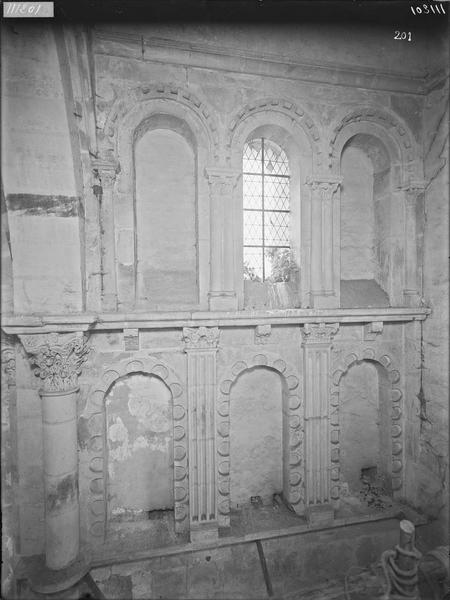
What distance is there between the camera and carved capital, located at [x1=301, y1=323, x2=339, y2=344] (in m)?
5.24

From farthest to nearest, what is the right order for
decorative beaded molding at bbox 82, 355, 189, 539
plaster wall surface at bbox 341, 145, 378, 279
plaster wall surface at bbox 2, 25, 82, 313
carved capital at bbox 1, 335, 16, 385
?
plaster wall surface at bbox 341, 145, 378, 279 → decorative beaded molding at bbox 82, 355, 189, 539 → carved capital at bbox 1, 335, 16, 385 → plaster wall surface at bbox 2, 25, 82, 313

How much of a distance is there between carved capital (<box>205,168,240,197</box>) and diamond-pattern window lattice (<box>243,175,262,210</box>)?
0.56 meters

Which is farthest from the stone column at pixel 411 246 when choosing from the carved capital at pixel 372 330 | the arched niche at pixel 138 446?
the arched niche at pixel 138 446

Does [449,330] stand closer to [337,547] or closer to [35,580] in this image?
[337,547]

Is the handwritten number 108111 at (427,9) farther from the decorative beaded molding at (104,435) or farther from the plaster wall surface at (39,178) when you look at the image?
the decorative beaded molding at (104,435)

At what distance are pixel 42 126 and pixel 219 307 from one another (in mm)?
3254

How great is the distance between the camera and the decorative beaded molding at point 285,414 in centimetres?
509

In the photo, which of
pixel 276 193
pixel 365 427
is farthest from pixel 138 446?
pixel 276 193

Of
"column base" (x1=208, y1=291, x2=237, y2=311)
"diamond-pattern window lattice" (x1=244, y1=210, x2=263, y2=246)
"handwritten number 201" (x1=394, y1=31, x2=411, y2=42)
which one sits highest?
"handwritten number 201" (x1=394, y1=31, x2=411, y2=42)

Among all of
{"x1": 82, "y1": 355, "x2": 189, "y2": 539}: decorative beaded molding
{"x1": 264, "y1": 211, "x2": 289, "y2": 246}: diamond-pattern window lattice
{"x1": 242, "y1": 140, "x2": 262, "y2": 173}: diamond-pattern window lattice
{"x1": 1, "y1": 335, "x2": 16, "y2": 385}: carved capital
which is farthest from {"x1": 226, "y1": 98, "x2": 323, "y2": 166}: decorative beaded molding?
{"x1": 1, "y1": 335, "x2": 16, "y2": 385}: carved capital

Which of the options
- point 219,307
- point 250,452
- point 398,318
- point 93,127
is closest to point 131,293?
point 219,307

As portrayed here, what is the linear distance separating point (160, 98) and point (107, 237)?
2160mm

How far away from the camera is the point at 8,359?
4.42 m

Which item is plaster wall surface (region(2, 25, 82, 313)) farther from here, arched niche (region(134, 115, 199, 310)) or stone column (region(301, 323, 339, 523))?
stone column (region(301, 323, 339, 523))
